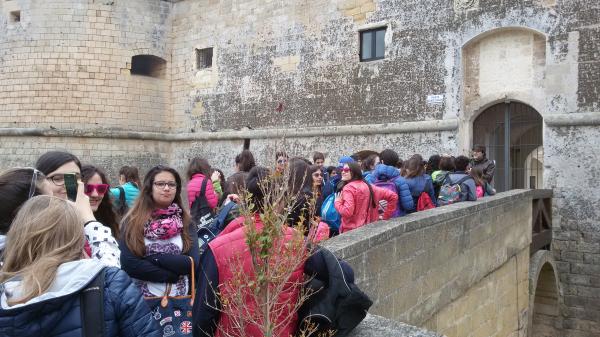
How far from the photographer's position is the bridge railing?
9.09m

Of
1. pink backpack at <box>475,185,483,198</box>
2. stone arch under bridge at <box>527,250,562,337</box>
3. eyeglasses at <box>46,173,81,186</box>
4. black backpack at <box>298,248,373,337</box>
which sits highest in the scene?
eyeglasses at <box>46,173,81,186</box>

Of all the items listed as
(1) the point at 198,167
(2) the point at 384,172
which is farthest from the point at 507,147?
(1) the point at 198,167

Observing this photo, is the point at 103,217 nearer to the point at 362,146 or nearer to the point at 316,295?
the point at 316,295

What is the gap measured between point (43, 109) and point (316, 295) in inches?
544

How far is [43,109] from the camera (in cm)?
1420

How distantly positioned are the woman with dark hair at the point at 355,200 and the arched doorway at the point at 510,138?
6469mm

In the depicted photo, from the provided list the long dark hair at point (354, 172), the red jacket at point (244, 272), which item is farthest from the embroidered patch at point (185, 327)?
the long dark hair at point (354, 172)

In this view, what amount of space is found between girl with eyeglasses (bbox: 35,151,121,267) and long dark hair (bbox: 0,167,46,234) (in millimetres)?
248

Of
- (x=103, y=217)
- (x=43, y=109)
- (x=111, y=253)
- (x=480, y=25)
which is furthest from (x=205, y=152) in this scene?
(x=111, y=253)

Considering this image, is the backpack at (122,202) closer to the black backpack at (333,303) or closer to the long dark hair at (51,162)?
the long dark hair at (51,162)

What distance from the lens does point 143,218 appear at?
285 centimetres

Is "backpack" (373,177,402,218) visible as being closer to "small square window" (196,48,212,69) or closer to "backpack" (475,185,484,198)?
"backpack" (475,185,484,198)

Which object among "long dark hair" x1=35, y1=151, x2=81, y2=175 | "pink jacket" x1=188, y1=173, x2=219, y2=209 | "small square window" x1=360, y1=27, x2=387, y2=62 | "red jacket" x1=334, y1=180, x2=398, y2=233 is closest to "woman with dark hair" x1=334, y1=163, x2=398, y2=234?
"red jacket" x1=334, y1=180, x2=398, y2=233

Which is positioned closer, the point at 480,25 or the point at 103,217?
the point at 103,217
